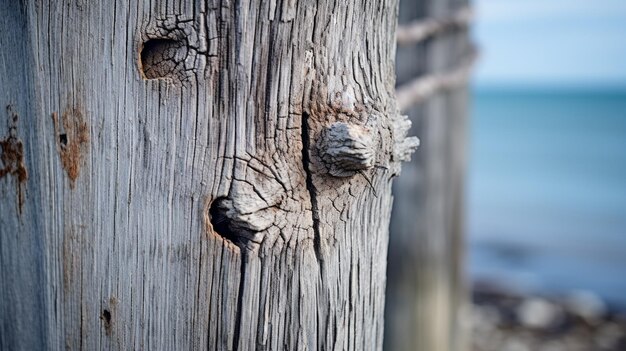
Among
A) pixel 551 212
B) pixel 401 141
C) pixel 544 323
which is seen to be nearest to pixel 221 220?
pixel 401 141

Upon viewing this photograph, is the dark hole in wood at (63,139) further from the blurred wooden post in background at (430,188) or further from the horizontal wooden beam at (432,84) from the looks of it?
the blurred wooden post in background at (430,188)

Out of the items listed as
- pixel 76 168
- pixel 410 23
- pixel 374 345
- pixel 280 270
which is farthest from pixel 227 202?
pixel 410 23

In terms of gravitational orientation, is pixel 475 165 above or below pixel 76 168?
below

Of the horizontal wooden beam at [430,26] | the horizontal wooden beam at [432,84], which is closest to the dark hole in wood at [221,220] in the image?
the horizontal wooden beam at [432,84]

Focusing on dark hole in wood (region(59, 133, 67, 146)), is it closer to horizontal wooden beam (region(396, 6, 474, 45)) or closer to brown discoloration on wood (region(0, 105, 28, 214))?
brown discoloration on wood (region(0, 105, 28, 214))

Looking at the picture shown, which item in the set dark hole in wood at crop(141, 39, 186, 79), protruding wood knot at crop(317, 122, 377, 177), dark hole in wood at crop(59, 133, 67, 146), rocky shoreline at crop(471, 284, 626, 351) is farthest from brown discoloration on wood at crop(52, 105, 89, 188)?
rocky shoreline at crop(471, 284, 626, 351)

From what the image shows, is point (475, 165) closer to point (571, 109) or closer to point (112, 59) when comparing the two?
point (112, 59)
